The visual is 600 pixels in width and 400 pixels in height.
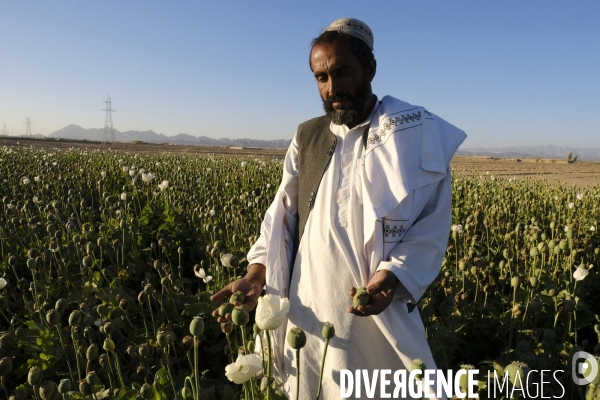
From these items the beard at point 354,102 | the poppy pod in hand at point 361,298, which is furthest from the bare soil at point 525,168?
the poppy pod in hand at point 361,298

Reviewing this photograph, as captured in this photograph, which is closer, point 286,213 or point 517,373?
point 517,373

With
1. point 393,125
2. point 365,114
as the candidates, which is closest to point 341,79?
point 365,114

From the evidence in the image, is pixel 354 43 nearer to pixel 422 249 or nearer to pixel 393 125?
pixel 393 125

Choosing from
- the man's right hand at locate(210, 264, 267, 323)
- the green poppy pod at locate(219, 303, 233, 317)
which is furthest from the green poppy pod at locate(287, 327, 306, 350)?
the man's right hand at locate(210, 264, 267, 323)

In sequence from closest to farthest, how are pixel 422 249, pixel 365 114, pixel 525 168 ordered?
1. pixel 422 249
2. pixel 365 114
3. pixel 525 168

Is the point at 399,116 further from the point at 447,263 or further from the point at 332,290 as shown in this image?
the point at 447,263

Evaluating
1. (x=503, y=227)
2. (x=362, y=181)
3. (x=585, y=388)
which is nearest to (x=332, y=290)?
(x=362, y=181)

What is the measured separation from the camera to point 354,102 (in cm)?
211

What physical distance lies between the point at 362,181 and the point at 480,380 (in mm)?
1191

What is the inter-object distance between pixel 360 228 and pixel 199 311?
63.6 inches

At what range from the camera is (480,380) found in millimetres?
2279

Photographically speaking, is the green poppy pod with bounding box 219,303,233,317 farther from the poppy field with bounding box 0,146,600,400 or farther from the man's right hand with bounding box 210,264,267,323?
the man's right hand with bounding box 210,264,267,323

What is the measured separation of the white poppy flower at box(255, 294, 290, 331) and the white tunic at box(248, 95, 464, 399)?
45cm

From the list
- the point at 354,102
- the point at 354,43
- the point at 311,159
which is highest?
the point at 354,43
